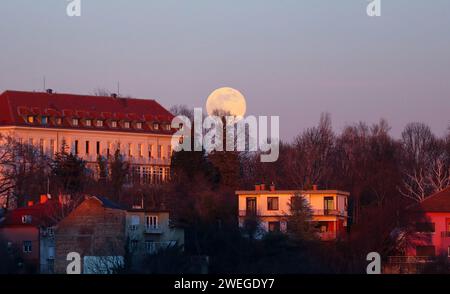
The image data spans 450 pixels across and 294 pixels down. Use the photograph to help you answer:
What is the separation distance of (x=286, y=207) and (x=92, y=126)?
177 feet

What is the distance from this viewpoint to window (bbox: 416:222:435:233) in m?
63.0

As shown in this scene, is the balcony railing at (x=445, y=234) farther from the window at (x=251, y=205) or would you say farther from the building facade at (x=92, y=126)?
the building facade at (x=92, y=126)

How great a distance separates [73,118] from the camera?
12031 cm

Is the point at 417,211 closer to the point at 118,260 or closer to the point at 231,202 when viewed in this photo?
the point at 231,202

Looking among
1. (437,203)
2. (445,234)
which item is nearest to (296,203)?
(437,203)

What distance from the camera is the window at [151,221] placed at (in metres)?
63.0

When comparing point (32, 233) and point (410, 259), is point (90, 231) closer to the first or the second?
point (32, 233)

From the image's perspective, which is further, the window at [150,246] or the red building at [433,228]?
the red building at [433,228]

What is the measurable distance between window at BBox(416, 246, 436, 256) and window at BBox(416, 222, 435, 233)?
1.24m

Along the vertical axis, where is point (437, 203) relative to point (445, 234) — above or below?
above

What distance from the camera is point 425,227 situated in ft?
211

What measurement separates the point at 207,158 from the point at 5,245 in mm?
23199

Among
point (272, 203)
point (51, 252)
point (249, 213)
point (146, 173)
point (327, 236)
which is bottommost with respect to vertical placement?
point (51, 252)

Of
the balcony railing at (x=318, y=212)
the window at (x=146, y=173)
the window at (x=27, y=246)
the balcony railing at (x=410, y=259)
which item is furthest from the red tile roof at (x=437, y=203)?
the window at (x=146, y=173)
